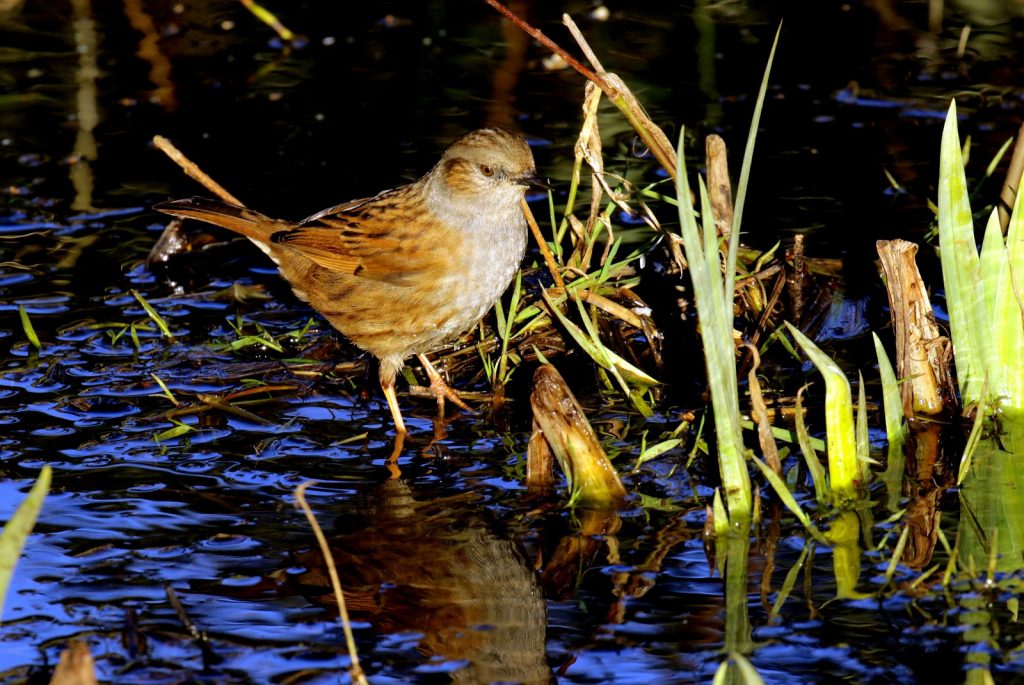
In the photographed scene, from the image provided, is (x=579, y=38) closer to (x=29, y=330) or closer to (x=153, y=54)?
(x=29, y=330)

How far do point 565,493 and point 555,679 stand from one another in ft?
3.75

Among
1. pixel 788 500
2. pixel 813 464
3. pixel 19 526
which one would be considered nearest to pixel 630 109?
pixel 813 464

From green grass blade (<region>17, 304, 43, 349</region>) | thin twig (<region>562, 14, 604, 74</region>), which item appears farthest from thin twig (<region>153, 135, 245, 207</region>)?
thin twig (<region>562, 14, 604, 74</region>)

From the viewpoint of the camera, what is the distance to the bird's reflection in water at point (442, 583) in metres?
3.71

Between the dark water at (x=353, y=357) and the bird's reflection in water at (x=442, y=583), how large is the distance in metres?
0.01

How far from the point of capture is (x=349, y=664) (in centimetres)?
363

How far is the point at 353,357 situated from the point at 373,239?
642 millimetres

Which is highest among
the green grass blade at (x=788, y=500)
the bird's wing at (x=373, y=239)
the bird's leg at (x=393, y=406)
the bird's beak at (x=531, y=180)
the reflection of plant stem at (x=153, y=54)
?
the reflection of plant stem at (x=153, y=54)

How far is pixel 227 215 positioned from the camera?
6.09 m

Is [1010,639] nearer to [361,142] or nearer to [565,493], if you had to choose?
[565,493]

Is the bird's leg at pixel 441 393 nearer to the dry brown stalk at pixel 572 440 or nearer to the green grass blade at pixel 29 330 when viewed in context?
the dry brown stalk at pixel 572 440

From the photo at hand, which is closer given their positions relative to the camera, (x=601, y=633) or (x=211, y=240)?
(x=601, y=633)

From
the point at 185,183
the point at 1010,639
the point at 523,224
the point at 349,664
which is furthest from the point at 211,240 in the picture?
the point at 1010,639

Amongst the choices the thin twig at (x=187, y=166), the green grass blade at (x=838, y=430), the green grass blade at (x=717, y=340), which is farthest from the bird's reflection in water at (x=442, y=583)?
the thin twig at (x=187, y=166)
